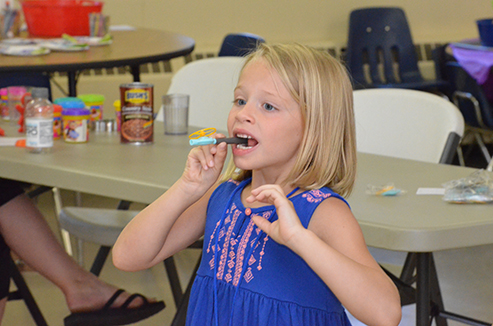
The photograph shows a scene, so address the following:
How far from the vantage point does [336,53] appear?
493cm

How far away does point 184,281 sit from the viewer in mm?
2633

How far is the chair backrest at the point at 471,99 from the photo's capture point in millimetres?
3785

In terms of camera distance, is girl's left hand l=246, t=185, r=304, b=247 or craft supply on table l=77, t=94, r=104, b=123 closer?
girl's left hand l=246, t=185, r=304, b=247

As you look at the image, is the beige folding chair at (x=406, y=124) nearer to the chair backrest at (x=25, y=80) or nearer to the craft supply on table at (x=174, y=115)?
the craft supply on table at (x=174, y=115)

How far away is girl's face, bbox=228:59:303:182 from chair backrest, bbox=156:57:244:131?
4.41 ft

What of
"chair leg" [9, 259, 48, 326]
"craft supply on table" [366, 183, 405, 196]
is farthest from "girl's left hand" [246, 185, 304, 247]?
"chair leg" [9, 259, 48, 326]

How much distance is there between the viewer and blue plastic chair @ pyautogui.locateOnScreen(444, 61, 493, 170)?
12.4 ft

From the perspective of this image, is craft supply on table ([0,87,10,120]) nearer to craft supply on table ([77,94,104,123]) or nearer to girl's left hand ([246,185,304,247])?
craft supply on table ([77,94,104,123])

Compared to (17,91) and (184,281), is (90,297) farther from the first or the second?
(184,281)

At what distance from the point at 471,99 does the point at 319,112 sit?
10.0 ft

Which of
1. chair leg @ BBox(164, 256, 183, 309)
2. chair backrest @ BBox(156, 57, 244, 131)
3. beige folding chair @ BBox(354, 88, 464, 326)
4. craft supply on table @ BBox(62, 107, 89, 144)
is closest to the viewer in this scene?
craft supply on table @ BBox(62, 107, 89, 144)

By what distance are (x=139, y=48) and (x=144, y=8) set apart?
177 cm

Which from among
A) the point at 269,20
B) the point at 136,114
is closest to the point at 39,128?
the point at 136,114

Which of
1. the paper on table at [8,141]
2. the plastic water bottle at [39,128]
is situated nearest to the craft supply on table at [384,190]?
the plastic water bottle at [39,128]
